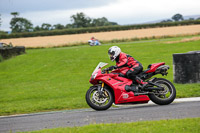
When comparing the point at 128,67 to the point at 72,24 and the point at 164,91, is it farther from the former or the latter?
the point at 72,24

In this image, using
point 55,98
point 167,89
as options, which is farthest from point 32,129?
point 55,98

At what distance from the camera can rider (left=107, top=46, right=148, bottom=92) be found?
845cm

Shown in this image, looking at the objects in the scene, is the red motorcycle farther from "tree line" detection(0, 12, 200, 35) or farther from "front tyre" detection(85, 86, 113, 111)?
"tree line" detection(0, 12, 200, 35)

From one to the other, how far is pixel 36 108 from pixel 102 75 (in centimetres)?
296

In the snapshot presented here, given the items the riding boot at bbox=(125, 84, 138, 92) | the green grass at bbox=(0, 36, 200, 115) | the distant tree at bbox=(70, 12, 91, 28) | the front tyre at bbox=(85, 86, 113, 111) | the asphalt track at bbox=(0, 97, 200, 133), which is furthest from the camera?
the distant tree at bbox=(70, 12, 91, 28)

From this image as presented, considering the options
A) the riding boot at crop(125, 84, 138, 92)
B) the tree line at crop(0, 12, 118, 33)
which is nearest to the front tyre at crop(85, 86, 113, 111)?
the riding boot at crop(125, 84, 138, 92)

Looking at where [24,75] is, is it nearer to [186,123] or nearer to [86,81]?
[86,81]

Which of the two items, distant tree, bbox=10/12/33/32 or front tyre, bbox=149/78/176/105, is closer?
front tyre, bbox=149/78/176/105

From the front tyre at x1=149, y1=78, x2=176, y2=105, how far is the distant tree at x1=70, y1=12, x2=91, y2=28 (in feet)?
331

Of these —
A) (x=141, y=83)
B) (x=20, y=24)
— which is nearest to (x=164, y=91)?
(x=141, y=83)

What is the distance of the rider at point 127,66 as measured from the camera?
8455mm

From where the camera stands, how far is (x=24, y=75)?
19.6m

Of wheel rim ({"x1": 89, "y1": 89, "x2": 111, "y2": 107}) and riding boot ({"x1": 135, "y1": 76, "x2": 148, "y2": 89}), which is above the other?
riding boot ({"x1": 135, "y1": 76, "x2": 148, "y2": 89})

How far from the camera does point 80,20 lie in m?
109
